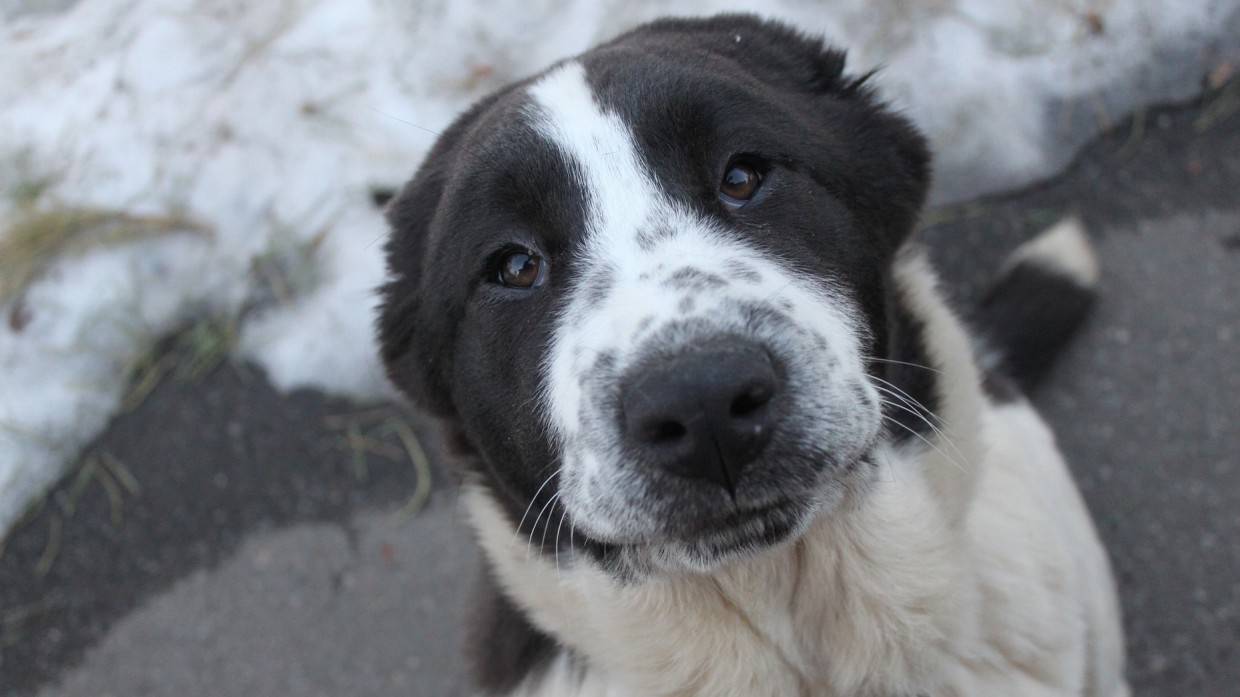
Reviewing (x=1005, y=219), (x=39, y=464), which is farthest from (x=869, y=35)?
(x=39, y=464)

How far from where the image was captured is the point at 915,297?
93.9 inches

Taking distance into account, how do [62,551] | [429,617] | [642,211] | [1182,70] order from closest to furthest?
[642,211]
[429,617]
[62,551]
[1182,70]

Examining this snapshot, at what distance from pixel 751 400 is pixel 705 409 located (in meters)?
0.10

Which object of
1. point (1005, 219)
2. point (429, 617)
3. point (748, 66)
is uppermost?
point (748, 66)

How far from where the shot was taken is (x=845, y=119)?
2.34m

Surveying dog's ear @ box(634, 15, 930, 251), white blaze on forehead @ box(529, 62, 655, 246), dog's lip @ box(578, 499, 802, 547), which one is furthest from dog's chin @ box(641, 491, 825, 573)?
dog's ear @ box(634, 15, 930, 251)

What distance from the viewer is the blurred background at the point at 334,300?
3.46m

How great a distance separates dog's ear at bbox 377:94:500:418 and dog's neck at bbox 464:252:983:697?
619 millimetres

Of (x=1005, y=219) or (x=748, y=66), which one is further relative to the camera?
(x=1005, y=219)

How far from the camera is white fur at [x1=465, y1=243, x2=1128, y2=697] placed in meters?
2.05

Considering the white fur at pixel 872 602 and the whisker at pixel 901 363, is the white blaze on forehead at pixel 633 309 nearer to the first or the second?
the whisker at pixel 901 363

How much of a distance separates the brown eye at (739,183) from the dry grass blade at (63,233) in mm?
3082

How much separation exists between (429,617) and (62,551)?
4.90 feet

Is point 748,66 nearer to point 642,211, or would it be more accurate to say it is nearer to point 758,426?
point 642,211
